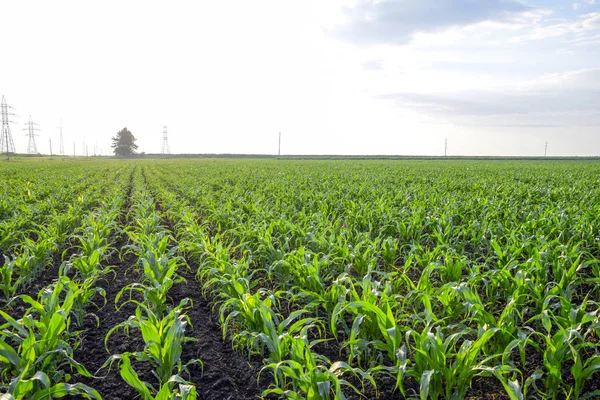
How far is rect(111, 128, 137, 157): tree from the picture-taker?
11344 cm

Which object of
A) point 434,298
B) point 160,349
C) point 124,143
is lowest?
point 434,298

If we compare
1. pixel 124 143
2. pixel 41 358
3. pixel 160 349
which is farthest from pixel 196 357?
pixel 124 143

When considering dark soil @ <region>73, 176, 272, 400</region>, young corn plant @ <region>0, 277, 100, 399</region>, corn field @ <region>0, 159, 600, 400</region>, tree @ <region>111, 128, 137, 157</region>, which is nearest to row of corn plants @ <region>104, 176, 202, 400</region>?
corn field @ <region>0, 159, 600, 400</region>

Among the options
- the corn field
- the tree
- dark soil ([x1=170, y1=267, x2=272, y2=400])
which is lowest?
dark soil ([x1=170, y1=267, x2=272, y2=400])

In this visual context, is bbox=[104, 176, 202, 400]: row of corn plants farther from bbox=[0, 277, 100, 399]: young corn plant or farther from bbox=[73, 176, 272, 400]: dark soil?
bbox=[0, 277, 100, 399]: young corn plant

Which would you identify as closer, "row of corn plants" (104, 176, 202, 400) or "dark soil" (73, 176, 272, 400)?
"row of corn plants" (104, 176, 202, 400)

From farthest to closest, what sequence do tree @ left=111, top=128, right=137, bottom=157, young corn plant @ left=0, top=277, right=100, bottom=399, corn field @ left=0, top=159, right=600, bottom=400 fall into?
tree @ left=111, top=128, right=137, bottom=157, corn field @ left=0, top=159, right=600, bottom=400, young corn plant @ left=0, top=277, right=100, bottom=399

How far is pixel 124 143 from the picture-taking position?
113500 mm

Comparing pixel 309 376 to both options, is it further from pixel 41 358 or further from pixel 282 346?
pixel 41 358

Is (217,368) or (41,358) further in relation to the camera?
(217,368)

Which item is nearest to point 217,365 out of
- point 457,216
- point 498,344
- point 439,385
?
point 439,385

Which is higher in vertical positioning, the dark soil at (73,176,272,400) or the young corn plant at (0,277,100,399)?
the young corn plant at (0,277,100,399)

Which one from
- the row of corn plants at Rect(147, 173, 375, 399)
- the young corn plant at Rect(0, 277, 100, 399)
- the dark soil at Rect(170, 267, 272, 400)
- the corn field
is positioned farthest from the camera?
the dark soil at Rect(170, 267, 272, 400)

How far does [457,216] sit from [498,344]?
6.09 meters
